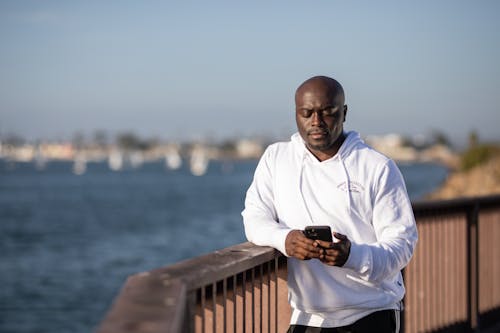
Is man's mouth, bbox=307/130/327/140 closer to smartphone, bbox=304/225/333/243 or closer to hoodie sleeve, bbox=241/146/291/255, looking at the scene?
hoodie sleeve, bbox=241/146/291/255

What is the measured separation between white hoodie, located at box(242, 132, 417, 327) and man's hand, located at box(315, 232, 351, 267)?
0.28 feet

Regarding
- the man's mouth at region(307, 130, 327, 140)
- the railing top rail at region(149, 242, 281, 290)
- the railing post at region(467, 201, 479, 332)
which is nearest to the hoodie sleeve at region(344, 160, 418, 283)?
the man's mouth at region(307, 130, 327, 140)

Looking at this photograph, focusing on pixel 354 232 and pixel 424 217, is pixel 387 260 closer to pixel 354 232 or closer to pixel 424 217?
pixel 354 232

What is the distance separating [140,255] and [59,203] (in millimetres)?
60475

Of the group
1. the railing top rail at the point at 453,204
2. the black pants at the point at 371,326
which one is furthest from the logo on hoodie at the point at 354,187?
the railing top rail at the point at 453,204

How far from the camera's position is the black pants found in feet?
11.3

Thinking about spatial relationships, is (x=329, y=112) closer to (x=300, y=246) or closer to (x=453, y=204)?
(x=300, y=246)

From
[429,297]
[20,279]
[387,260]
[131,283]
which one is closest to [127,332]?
[131,283]

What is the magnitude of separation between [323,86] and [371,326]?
1082 mm

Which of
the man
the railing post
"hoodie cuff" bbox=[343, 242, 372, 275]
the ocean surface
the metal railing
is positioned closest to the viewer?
the metal railing

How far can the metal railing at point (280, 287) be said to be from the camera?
2.11 meters

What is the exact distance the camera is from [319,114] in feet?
11.0

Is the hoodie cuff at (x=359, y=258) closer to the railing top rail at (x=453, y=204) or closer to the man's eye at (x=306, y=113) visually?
the man's eye at (x=306, y=113)

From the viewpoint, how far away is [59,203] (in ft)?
330
